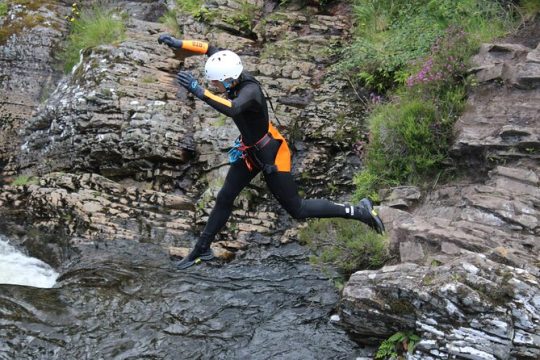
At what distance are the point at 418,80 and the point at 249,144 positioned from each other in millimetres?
2836

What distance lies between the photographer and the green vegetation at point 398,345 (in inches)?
187

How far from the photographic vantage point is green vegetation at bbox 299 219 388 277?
5984mm

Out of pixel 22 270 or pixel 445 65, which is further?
pixel 445 65

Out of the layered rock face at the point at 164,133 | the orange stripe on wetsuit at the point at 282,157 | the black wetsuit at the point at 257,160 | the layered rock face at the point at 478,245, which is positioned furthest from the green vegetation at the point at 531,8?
the orange stripe on wetsuit at the point at 282,157

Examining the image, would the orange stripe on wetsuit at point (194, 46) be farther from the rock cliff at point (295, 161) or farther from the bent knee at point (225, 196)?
the rock cliff at point (295, 161)

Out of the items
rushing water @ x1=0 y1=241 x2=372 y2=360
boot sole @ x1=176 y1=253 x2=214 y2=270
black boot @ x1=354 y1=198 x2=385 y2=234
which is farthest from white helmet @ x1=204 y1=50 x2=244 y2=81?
rushing water @ x1=0 y1=241 x2=372 y2=360

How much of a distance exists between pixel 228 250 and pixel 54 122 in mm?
4464

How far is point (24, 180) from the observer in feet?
30.7

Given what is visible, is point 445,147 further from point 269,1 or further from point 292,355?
point 269,1

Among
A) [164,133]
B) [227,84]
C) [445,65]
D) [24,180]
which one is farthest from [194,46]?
[24,180]

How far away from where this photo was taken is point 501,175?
6012mm

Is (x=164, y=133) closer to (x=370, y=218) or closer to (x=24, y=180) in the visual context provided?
(x=24, y=180)

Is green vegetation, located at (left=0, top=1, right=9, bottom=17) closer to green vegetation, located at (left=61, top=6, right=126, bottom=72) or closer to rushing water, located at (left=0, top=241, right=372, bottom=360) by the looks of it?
green vegetation, located at (left=61, top=6, right=126, bottom=72)

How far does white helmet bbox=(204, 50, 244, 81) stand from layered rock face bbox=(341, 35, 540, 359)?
237cm
